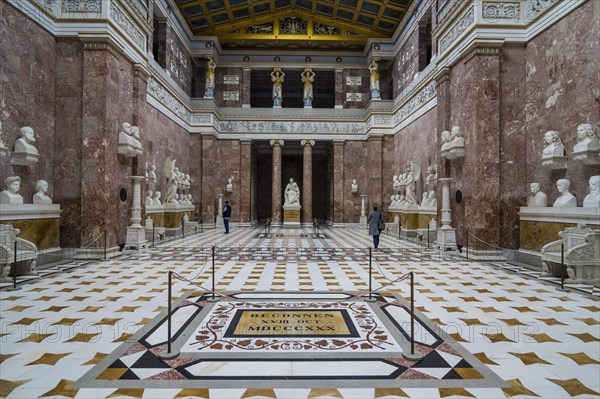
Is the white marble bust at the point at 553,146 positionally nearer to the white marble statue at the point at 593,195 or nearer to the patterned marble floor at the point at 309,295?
the white marble statue at the point at 593,195

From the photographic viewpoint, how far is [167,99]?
17.5 m

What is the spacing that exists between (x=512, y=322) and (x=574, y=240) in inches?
130

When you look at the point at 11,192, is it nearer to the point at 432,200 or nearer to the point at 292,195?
the point at 432,200

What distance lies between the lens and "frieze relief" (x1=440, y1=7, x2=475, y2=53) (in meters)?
10.2

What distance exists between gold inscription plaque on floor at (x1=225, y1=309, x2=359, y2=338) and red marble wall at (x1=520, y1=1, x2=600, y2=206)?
21.4 ft

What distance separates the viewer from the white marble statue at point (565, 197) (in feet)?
26.0

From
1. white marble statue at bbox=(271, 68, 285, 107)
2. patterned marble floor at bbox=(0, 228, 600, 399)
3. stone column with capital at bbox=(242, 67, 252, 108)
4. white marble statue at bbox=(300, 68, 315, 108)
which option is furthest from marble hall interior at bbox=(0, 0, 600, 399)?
white marble statue at bbox=(300, 68, 315, 108)

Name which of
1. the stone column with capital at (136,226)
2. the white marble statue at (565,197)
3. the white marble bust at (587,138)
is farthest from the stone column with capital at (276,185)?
the white marble bust at (587,138)

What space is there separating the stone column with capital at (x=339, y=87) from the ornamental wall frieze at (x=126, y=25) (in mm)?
13586

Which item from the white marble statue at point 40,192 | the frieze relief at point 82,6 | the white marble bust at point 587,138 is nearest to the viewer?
the white marble bust at point 587,138

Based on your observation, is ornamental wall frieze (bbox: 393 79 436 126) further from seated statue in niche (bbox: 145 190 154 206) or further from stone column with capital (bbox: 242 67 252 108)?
seated statue in niche (bbox: 145 190 154 206)

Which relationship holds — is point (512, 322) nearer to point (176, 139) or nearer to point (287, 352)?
point (287, 352)

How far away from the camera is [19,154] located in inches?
322

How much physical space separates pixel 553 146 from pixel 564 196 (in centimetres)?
119
